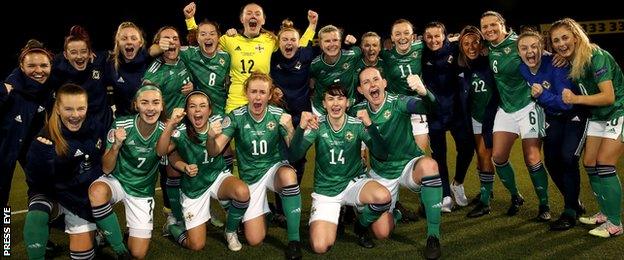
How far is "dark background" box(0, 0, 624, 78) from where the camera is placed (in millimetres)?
10492

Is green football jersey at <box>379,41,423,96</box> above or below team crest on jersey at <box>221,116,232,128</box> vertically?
above

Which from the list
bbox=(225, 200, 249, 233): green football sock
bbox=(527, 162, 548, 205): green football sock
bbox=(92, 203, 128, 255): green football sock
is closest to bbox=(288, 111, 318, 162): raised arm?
bbox=(225, 200, 249, 233): green football sock

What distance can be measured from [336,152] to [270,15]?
8471 millimetres

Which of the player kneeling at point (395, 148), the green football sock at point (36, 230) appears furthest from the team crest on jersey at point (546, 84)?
the green football sock at point (36, 230)

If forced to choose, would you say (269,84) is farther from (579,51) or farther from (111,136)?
(579,51)

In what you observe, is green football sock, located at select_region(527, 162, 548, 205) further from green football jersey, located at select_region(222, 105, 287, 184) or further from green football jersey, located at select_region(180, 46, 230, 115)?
green football jersey, located at select_region(180, 46, 230, 115)

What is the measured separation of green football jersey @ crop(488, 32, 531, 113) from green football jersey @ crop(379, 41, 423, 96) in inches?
23.9

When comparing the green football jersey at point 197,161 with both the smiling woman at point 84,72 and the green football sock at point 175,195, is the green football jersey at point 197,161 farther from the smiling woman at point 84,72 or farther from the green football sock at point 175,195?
the smiling woman at point 84,72

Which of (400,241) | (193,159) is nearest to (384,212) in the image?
(400,241)

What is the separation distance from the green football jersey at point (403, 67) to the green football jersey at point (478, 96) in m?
0.44

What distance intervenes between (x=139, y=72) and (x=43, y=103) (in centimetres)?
73

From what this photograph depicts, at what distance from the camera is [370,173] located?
4242 millimetres

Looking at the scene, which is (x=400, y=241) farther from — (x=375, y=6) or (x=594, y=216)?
(x=375, y=6)

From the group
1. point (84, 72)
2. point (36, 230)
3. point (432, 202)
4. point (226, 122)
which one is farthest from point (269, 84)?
point (36, 230)
